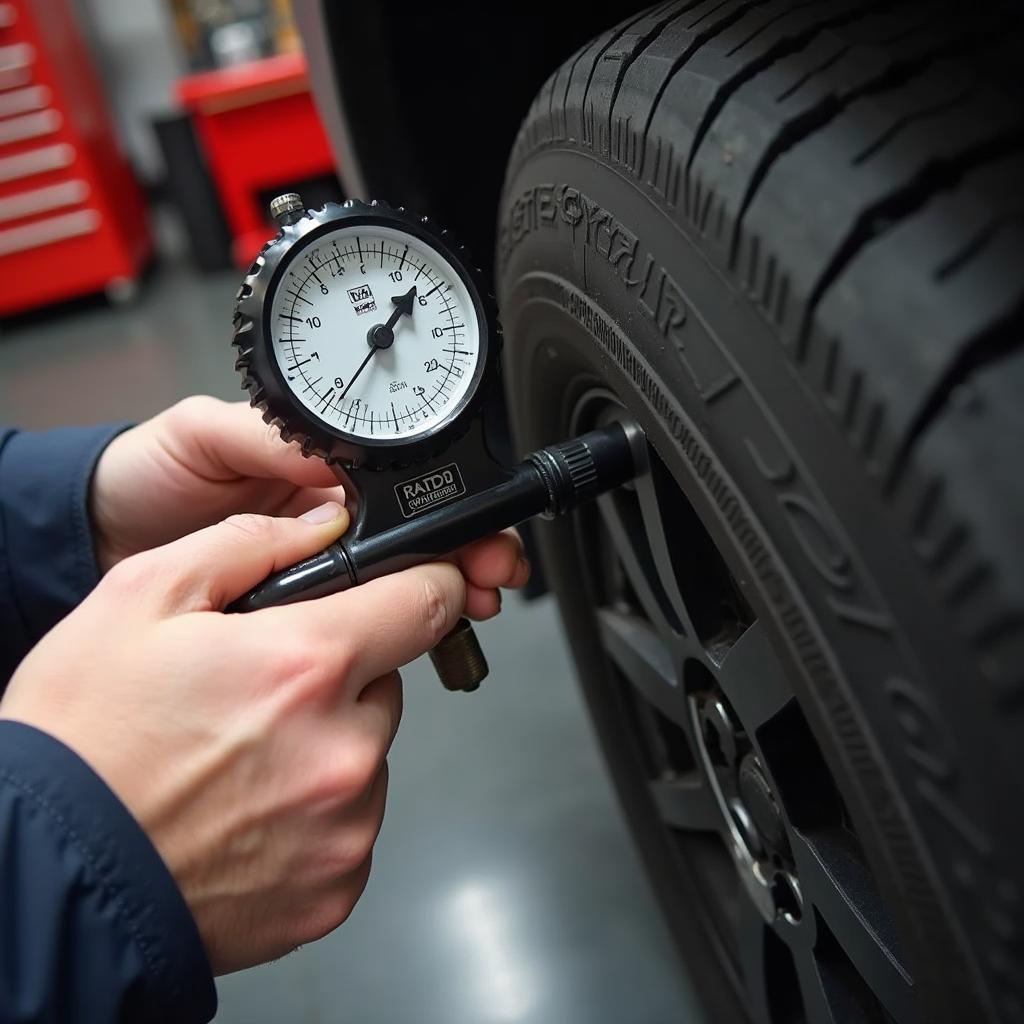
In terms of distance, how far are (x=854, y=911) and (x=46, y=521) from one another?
0.66 meters

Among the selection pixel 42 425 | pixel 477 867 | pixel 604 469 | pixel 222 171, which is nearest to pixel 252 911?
pixel 604 469

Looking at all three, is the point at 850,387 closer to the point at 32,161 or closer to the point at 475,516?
the point at 475,516

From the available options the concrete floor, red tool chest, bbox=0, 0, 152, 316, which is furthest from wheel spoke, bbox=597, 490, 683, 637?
red tool chest, bbox=0, 0, 152, 316

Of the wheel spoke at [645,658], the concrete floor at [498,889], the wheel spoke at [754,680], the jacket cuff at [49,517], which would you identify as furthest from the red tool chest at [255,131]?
the wheel spoke at [754,680]

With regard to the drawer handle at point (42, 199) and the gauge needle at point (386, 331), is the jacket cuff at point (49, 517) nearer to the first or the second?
the gauge needle at point (386, 331)

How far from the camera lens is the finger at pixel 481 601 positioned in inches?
23.1

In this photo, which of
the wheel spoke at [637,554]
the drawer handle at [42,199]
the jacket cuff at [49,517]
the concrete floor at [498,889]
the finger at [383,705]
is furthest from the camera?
the drawer handle at [42,199]

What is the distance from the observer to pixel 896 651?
33 centimetres

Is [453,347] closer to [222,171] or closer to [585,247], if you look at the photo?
[585,247]

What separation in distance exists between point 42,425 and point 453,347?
2163mm

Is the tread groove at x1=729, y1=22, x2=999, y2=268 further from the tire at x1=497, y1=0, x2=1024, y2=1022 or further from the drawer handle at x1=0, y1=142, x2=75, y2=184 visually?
the drawer handle at x1=0, y1=142, x2=75, y2=184

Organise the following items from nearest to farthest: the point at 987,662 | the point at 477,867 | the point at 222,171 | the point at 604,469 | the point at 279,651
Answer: the point at 987,662
the point at 279,651
the point at 604,469
the point at 477,867
the point at 222,171

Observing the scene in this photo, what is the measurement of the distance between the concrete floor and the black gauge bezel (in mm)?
605

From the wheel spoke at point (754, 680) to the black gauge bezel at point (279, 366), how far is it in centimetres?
20
